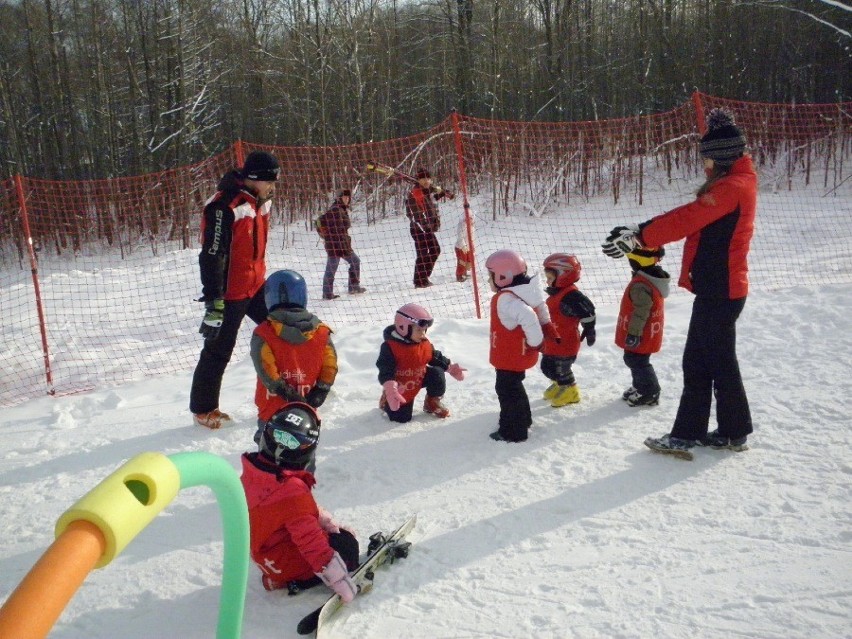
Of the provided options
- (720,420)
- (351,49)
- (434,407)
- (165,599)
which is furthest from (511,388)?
(351,49)

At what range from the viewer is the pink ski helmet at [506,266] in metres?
A: 4.31

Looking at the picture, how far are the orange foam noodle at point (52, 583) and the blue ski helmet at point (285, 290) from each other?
2.74 m

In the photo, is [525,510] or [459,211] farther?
[459,211]

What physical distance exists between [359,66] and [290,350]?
21.1 meters

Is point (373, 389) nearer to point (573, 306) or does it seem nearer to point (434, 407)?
point (434, 407)

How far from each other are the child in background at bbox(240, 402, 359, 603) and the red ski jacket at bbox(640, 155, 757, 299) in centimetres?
208

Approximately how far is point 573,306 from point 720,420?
3.98ft

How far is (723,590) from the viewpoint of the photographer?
282 centimetres

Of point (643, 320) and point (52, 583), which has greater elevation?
point (52, 583)

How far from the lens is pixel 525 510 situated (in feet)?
11.8

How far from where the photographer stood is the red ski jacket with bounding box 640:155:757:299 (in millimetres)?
3645

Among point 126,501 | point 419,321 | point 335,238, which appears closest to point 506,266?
point 419,321

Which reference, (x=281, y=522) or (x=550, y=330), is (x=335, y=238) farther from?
(x=281, y=522)

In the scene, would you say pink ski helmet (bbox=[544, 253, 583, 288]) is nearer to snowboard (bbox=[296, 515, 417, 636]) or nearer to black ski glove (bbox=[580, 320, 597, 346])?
Answer: black ski glove (bbox=[580, 320, 597, 346])
